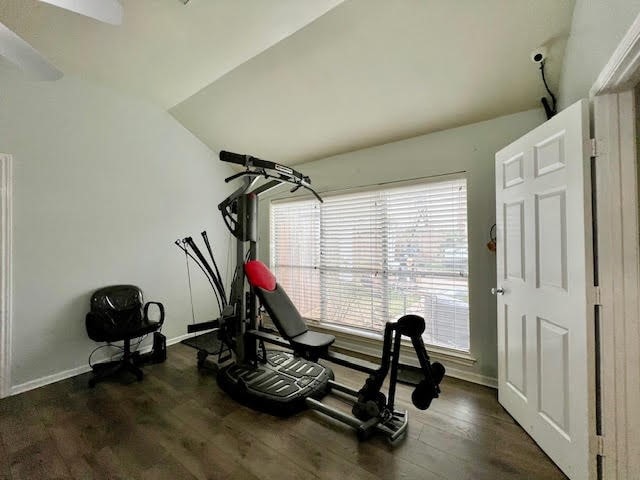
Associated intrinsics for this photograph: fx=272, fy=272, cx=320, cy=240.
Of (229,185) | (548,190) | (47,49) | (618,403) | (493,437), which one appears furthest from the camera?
(229,185)

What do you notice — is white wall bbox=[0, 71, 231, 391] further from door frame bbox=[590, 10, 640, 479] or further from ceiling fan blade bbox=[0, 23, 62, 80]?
door frame bbox=[590, 10, 640, 479]

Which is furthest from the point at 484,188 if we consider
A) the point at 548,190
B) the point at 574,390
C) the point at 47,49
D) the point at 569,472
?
the point at 47,49

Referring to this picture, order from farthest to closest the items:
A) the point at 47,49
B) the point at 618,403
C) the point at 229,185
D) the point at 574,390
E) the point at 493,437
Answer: the point at 229,185, the point at 47,49, the point at 493,437, the point at 574,390, the point at 618,403

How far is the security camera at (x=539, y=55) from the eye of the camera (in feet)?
5.99

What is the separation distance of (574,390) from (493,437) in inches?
24.4

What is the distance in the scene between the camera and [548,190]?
1.61 m

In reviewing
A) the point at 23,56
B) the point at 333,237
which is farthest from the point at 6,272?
the point at 333,237

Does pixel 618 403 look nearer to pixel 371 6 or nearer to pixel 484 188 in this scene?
pixel 484 188

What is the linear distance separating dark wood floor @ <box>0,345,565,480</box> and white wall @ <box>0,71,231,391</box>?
64 centimetres

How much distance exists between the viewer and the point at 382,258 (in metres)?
3.01

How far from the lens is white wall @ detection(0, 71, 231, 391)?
237 cm

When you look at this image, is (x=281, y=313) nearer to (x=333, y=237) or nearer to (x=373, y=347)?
(x=373, y=347)

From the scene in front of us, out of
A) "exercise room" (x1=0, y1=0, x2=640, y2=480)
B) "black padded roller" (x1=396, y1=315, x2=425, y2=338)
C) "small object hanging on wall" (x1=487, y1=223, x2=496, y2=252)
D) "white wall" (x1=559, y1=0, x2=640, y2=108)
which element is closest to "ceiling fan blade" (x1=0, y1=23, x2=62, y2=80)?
"exercise room" (x1=0, y1=0, x2=640, y2=480)

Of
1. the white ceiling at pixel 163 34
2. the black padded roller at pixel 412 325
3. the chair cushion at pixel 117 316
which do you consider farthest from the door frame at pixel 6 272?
the black padded roller at pixel 412 325
